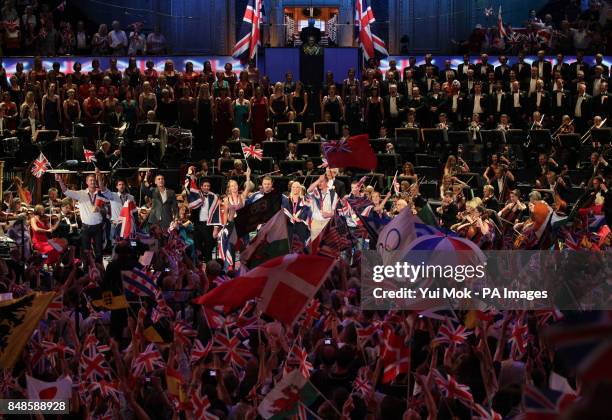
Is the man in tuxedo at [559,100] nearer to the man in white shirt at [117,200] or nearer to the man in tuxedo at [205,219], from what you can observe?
the man in tuxedo at [205,219]

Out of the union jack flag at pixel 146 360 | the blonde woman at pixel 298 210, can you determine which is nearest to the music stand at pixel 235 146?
the blonde woman at pixel 298 210

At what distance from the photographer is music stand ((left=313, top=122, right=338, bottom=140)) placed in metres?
20.8

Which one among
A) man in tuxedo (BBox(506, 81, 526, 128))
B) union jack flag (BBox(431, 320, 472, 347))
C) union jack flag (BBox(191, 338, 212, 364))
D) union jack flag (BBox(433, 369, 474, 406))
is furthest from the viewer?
man in tuxedo (BBox(506, 81, 526, 128))

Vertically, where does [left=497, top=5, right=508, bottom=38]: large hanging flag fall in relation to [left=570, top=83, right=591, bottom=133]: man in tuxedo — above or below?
above

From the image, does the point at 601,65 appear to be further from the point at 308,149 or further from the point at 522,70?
the point at 308,149

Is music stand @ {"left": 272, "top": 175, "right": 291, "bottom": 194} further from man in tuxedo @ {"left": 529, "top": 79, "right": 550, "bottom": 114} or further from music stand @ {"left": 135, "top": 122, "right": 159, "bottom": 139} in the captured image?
man in tuxedo @ {"left": 529, "top": 79, "right": 550, "bottom": 114}

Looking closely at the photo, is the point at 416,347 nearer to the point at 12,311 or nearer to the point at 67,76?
the point at 12,311

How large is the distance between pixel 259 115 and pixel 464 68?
482cm

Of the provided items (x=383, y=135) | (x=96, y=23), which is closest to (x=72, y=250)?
(x=383, y=135)

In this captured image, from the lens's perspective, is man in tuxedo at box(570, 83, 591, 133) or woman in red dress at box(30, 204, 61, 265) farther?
man in tuxedo at box(570, 83, 591, 133)

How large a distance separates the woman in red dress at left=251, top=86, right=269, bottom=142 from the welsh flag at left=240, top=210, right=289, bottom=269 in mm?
10295

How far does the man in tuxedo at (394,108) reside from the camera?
2148 cm

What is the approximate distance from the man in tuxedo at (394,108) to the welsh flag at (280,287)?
13483 mm

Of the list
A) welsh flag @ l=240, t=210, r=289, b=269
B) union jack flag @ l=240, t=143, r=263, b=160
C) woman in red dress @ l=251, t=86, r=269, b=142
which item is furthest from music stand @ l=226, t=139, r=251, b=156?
welsh flag @ l=240, t=210, r=289, b=269
